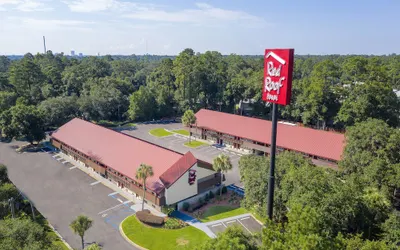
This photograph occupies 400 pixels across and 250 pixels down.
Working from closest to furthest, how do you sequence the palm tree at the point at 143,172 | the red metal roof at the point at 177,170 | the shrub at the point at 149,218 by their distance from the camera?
1. the shrub at the point at 149,218
2. the palm tree at the point at 143,172
3. the red metal roof at the point at 177,170

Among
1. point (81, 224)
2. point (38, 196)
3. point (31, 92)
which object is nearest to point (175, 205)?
point (81, 224)

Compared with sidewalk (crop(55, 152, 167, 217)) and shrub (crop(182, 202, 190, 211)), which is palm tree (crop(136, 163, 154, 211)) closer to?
sidewalk (crop(55, 152, 167, 217))

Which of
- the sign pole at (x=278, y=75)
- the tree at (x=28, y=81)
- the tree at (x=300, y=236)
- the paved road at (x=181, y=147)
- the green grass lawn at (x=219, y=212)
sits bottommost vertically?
the green grass lawn at (x=219, y=212)

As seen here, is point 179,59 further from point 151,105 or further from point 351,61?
point 351,61

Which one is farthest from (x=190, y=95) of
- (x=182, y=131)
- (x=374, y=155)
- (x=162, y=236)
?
(x=162, y=236)

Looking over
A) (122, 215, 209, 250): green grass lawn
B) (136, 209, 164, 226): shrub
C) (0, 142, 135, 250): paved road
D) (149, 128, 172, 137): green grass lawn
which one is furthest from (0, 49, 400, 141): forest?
(122, 215, 209, 250): green grass lawn

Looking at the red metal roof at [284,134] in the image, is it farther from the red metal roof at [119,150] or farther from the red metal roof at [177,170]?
the red metal roof at [119,150]

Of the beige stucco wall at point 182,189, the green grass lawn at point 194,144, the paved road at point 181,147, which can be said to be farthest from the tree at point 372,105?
the beige stucco wall at point 182,189

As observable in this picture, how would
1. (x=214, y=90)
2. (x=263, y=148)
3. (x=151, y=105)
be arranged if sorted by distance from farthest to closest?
(x=214, y=90) < (x=151, y=105) < (x=263, y=148)
